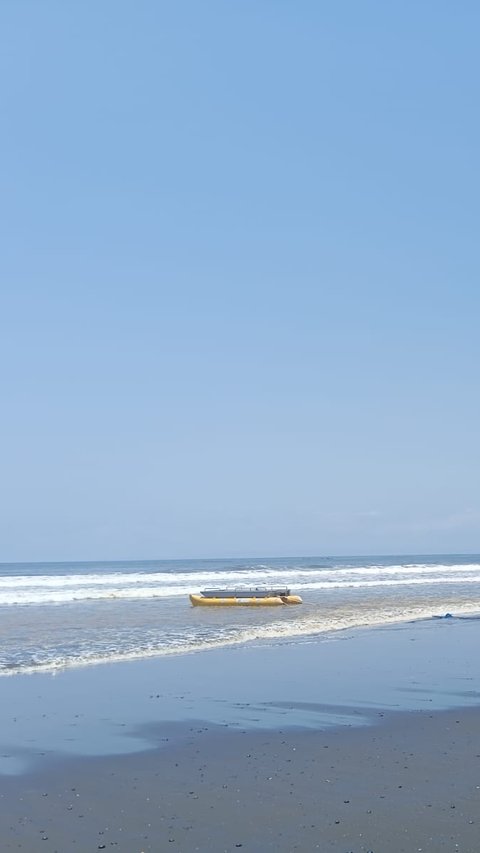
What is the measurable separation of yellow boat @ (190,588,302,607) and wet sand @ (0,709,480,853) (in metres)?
24.5

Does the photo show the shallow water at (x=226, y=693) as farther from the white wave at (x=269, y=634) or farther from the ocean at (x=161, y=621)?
the ocean at (x=161, y=621)

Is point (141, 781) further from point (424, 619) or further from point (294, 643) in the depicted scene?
point (424, 619)

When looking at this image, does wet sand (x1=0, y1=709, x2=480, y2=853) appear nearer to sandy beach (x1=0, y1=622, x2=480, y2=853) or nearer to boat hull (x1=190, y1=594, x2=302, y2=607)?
sandy beach (x1=0, y1=622, x2=480, y2=853)

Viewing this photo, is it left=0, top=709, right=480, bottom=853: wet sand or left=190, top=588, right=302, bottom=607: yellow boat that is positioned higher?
left=190, top=588, right=302, bottom=607: yellow boat

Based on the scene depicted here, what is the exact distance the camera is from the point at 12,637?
22516mm

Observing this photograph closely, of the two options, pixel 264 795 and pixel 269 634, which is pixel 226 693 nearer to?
pixel 264 795

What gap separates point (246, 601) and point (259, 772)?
1075 inches

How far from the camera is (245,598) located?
36.5 meters

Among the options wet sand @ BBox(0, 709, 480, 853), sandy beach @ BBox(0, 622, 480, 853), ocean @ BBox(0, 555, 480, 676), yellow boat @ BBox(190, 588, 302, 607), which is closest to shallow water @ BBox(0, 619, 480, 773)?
sandy beach @ BBox(0, 622, 480, 853)

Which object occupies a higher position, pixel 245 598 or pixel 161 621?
pixel 245 598

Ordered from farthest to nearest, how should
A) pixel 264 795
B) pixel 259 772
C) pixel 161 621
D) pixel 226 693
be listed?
pixel 161 621 → pixel 226 693 → pixel 259 772 → pixel 264 795

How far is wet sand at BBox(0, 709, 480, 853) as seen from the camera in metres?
6.88

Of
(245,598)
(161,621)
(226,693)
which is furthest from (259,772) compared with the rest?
(245,598)

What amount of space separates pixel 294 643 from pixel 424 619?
25.2 ft
